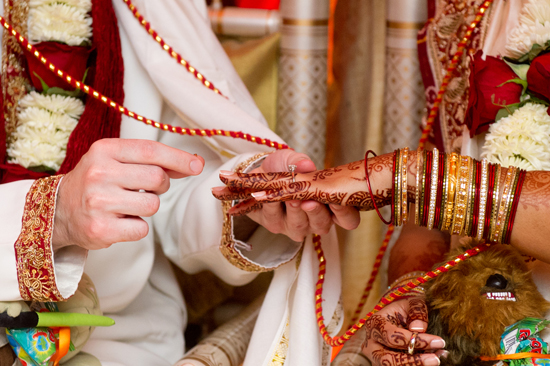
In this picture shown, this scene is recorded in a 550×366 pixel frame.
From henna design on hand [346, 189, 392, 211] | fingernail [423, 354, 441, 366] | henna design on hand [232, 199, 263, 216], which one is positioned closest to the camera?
fingernail [423, 354, 441, 366]

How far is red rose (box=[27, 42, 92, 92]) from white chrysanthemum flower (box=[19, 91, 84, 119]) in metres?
0.03

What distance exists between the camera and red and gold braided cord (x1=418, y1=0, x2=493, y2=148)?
1.09 m

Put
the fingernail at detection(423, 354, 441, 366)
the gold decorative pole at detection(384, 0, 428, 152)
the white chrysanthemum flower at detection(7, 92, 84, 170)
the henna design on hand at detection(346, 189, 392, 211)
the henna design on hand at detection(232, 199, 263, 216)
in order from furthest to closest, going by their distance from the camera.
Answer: the gold decorative pole at detection(384, 0, 428, 152) → the white chrysanthemum flower at detection(7, 92, 84, 170) → the henna design on hand at detection(232, 199, 263, 216) → the henna design on hand at detection(346, 189, 392, 211) → the fingernail at detection(423, 354, 441, 366)

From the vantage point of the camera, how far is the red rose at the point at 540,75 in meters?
0.86

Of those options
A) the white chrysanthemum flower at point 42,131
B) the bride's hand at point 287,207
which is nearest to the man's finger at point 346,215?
the bride's hand at point 287,207

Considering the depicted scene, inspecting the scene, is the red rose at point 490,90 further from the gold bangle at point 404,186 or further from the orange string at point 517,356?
the orange string at point 517,356

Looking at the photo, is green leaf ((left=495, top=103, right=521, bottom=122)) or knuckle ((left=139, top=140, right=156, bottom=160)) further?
green leaf ((left=495, top=103, right=521, bottom=122))

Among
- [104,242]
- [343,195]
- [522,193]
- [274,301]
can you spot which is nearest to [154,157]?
[104,242]

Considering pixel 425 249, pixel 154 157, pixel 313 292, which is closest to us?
pixel 154 157

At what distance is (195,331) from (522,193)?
1.05 meters

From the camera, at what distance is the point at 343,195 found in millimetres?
845

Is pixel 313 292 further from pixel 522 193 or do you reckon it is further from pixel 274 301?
pixel 522 193

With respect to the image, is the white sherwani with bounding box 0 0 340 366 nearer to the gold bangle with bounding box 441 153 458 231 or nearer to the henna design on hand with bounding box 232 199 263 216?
the henna design on hand with bounding box 232 199 263 216

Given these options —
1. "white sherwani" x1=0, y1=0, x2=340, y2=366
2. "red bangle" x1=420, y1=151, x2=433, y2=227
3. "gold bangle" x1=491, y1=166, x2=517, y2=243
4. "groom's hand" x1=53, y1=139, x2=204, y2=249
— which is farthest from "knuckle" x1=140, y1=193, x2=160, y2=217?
"gold bangle" x1=491, y1=166, x2=517, y2=243
